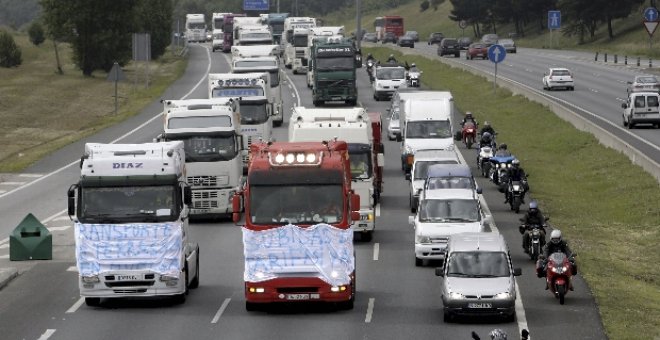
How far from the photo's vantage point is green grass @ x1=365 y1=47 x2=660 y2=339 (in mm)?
33062

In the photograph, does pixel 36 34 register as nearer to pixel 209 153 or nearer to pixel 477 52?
pixel 477 52

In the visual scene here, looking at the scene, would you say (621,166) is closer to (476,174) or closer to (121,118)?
(476,174)

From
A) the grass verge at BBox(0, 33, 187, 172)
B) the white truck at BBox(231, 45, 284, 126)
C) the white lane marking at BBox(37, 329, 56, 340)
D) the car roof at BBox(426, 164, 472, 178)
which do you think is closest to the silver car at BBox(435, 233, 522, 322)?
the white lane marking at BBox(37, 329, 56, 340)

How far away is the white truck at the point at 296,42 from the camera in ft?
365

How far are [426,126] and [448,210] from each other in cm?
1994

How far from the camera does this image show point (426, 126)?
57656 mm

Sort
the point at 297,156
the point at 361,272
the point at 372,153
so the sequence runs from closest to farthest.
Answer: the point at 297,156, the point at 361,272, the point at 372,153

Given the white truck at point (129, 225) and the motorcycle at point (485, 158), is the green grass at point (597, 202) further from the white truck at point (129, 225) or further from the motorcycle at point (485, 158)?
the white truck at point (129, 225)

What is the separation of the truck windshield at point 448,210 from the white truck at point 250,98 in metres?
17.5

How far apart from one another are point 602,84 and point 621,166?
41441 millimetres

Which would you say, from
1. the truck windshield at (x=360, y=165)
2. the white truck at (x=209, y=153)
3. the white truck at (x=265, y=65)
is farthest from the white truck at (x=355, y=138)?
the white truck at (x=265, y=65)

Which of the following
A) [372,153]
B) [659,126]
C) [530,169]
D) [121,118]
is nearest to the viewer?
[372,153]

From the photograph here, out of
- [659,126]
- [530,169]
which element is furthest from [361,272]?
[659,126]

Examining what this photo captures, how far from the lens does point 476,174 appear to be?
57.4 m
